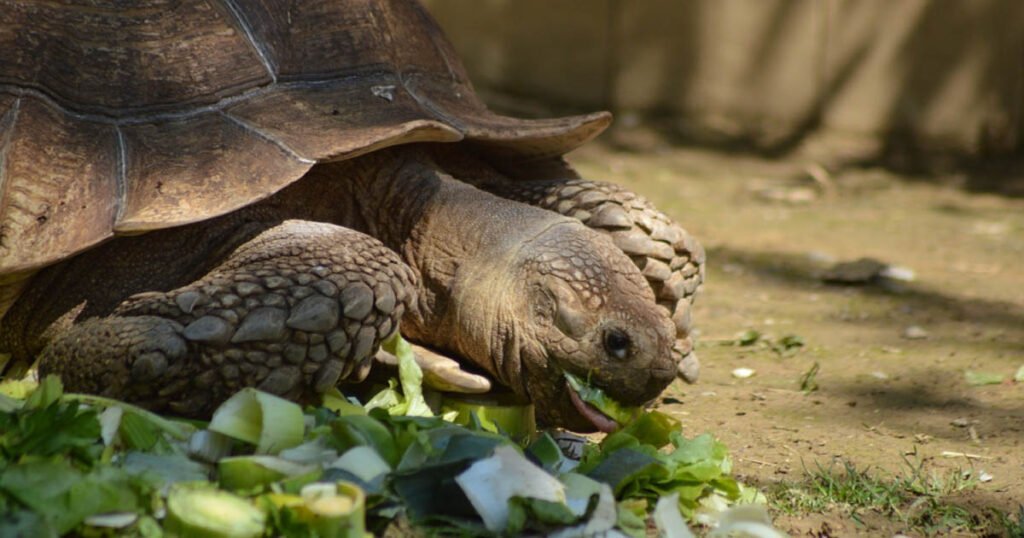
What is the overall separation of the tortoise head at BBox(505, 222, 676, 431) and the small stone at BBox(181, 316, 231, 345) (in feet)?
2.22

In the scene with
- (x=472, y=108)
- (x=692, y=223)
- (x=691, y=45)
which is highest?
(x=472, y=108)

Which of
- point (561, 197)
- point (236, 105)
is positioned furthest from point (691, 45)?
point (236, 105)

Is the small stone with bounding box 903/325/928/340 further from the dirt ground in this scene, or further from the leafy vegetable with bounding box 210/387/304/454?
the leafy vegetable with bounding box 210/387/304/454

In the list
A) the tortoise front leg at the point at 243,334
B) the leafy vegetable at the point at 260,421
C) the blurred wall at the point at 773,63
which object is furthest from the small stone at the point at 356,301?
the blurred wall at the point at 773,63

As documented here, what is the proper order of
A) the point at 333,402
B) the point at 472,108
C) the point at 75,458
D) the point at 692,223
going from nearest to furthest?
1. the point at 75,458
2. the point at 333,402
3. the point at 472,108
4. the point at 692,223

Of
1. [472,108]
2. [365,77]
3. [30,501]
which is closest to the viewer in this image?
[30,501]

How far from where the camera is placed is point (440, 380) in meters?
2.97

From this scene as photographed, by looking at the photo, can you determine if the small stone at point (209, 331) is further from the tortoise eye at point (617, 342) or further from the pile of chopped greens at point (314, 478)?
the tortoise eye at point (617, 342)

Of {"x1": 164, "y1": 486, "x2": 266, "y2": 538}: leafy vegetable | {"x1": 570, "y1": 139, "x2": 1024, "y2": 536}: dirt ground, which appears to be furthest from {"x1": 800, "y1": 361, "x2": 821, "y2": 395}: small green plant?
{"x1": 164, "y1": 486, "x2": 266, "y2": 538}: leafy vegetable

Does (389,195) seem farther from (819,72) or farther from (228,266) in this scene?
(819,72)

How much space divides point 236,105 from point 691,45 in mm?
4752

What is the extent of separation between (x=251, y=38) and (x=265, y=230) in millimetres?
494

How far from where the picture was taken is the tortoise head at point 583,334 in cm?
281

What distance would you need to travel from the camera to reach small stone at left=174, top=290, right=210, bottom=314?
261 cm
